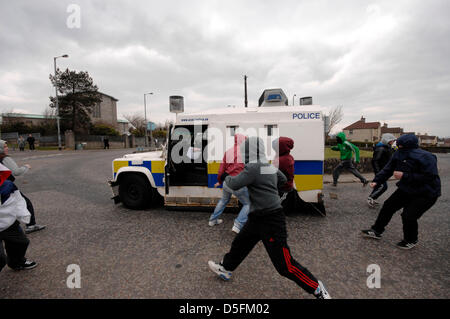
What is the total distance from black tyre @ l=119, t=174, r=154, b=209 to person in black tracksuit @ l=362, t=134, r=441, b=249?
14.9 ft

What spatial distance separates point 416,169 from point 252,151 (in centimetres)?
266

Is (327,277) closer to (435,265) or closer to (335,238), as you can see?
(335,238)

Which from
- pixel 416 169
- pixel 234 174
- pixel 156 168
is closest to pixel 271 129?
pixel 234 174

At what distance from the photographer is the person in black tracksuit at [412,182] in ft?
10.2

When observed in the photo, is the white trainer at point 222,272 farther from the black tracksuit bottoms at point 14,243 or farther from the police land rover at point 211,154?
the black tracksuit bottoms at point 14,243

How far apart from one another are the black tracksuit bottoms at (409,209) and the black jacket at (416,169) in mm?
104

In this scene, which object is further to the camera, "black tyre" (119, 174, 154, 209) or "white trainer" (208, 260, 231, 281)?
"black tyre" (119, 174, 154, 209)

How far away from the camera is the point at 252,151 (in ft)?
7.21

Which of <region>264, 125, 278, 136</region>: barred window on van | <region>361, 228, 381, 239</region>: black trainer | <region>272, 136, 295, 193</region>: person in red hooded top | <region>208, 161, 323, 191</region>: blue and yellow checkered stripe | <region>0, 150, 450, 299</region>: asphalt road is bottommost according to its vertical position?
<region>0, 150, 450, 299</region>: asphalt road

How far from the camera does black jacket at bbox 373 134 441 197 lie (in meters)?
3.10

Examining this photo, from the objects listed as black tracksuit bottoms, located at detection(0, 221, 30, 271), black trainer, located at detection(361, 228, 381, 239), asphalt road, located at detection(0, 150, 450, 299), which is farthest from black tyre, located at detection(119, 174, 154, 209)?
black trainer, located at detection(361, 228, 381, 239)

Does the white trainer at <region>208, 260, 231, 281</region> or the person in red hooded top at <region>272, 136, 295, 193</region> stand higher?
the person in red hooded top at <region>272, 136, 295, 193</region>

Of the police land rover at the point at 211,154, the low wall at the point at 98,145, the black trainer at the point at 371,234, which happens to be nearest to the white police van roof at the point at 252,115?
the police land rover at the point at 211,154

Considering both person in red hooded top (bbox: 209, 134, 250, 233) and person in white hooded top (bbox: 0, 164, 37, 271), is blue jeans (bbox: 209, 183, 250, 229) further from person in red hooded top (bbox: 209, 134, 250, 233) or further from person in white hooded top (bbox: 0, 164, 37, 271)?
person in white hooded top (bbox: 0, 164, 37, 271)
